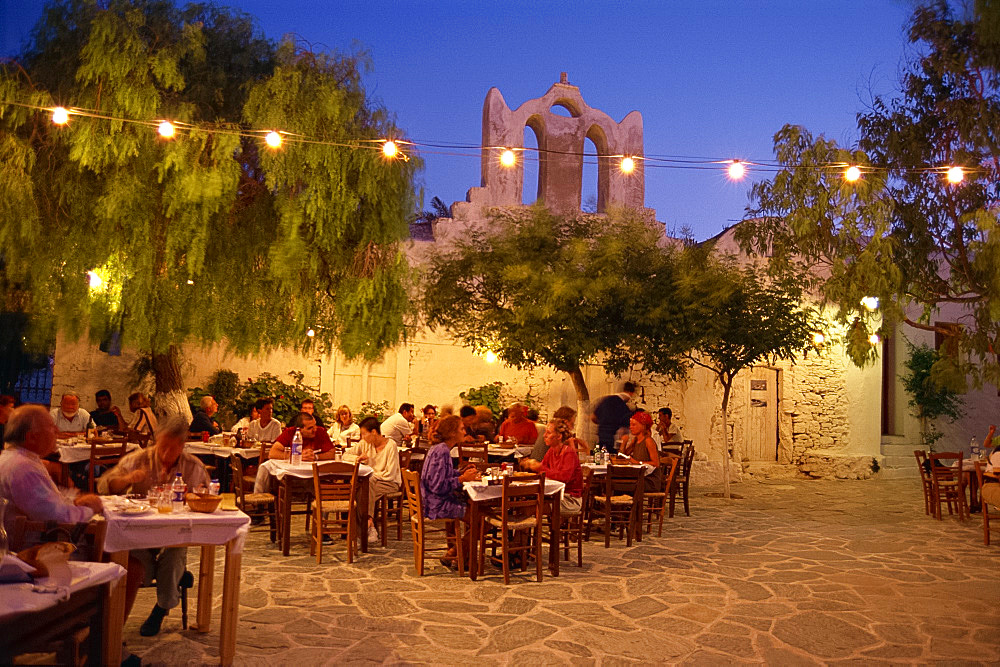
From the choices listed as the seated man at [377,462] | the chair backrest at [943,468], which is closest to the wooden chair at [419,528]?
the seated man at [377,462]

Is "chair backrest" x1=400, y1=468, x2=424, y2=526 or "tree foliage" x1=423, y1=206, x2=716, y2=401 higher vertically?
"tree foliage" x1=423, y1=206, x2=716, y2=401

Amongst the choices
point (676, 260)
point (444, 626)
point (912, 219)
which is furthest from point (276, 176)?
point (912, 219)

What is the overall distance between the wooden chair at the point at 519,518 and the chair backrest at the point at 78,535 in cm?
353

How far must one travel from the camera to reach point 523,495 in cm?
804

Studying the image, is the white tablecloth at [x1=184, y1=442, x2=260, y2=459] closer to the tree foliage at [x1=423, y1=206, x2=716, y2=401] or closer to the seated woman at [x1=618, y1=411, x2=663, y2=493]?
the tree foliage at [x1=423, y1=206, x2=716, y2=401]

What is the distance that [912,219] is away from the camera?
508 inches

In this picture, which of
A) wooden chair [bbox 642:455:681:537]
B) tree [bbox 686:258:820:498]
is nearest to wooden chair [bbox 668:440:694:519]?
wooden chair [bbox 642:455:681:537]

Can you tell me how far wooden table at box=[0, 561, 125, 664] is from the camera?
137 inches

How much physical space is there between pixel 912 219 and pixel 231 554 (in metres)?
11.2

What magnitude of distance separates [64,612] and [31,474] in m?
0.97

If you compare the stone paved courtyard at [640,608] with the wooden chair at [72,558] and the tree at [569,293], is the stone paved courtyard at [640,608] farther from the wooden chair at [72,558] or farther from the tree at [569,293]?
the tree at [569,293]

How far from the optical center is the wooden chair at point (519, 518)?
7875 mm

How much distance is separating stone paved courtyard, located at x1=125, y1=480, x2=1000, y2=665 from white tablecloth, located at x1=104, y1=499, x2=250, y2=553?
2.59 ft

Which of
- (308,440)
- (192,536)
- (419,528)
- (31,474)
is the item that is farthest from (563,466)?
(31,474)
